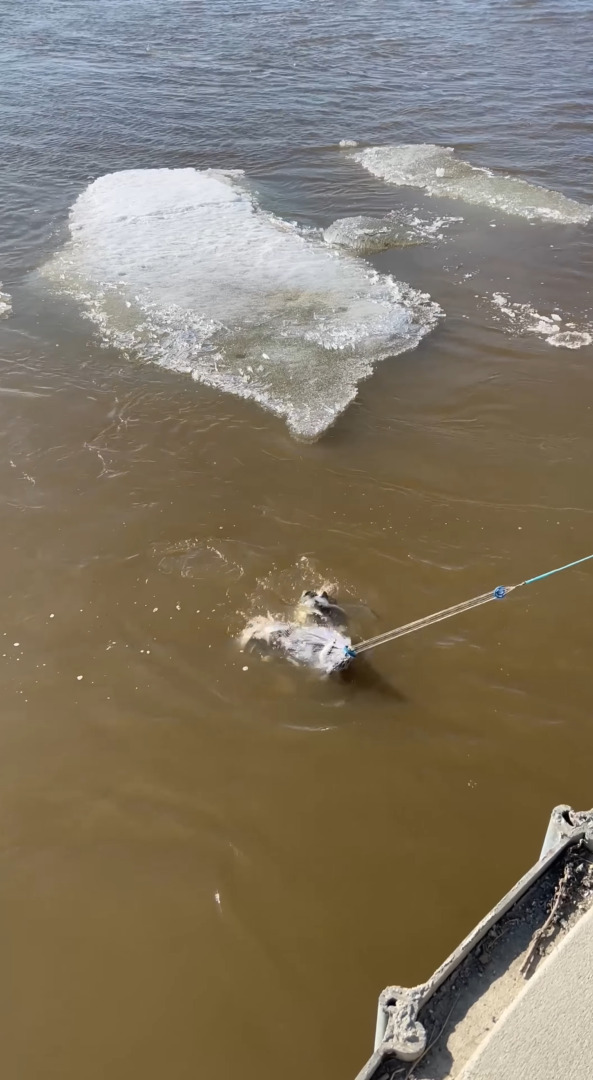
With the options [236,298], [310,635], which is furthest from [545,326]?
[310,635]

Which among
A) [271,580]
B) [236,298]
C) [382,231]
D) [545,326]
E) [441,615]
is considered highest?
[382,231]

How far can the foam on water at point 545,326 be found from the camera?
19.8 ft

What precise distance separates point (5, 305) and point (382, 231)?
13.3 feet

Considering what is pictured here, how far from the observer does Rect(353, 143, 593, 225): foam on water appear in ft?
26.7

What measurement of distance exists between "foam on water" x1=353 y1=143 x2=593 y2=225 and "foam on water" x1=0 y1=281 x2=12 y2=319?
504 centimetres

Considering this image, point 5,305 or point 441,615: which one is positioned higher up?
point 5,305

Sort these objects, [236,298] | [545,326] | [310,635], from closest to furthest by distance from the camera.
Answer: [310,635], [545,326], [236,298]

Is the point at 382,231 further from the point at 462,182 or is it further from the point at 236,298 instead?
the point at 236,298

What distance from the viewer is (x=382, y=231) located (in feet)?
25.8

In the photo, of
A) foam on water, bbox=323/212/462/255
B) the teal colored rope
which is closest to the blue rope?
the teal colored rope

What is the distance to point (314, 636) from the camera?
12.4ft

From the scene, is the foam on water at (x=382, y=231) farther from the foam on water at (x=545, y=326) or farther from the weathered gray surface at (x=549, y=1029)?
the weathered gray surface at (x=549, y=1029)

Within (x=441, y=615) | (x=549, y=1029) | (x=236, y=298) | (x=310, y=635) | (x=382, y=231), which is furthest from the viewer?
(x=382, y=231)

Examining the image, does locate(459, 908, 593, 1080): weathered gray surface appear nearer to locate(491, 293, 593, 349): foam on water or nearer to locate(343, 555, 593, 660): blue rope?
locate(343, 555, 593, 660): blue rope
